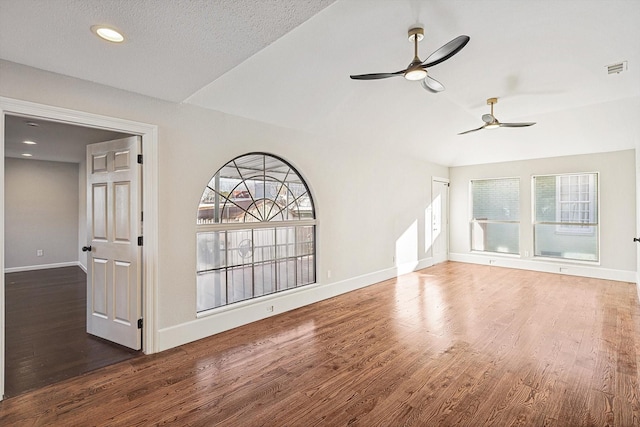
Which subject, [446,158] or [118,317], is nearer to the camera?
[118,317]

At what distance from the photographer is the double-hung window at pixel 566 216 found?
20.8 feet

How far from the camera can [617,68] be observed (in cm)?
Result: 362

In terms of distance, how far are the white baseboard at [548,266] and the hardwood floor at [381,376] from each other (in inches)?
86.9

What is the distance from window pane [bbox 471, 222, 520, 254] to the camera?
7.32 metres

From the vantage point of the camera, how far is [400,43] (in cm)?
322

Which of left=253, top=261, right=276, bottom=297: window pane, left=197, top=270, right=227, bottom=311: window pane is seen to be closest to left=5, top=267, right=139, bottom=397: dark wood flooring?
left=197, top=270, right=227, bottom=311: window pane

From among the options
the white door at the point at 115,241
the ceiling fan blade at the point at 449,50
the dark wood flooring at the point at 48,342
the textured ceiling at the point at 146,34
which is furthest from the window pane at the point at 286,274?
the ceiling fan blade at the point at 449,50

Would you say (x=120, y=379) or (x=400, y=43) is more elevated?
(x=400, y=43)

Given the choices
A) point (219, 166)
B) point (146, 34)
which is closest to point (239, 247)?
point (219, 166)

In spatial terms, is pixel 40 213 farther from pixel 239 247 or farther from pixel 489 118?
pixel 489 118

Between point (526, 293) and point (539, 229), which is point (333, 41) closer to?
point (526, 293)

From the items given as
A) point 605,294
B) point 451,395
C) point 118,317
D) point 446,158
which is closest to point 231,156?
point 118,317

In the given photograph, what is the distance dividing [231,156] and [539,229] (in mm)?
6907

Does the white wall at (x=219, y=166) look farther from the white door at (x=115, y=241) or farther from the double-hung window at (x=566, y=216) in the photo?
the double-hung window at (x=566, y=216)
